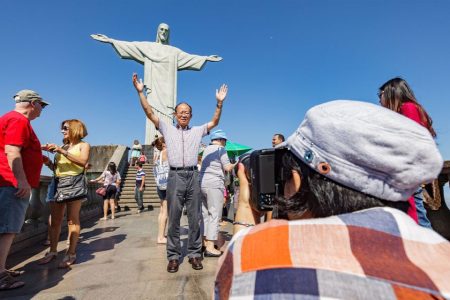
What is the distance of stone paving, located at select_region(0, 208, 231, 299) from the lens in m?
2.72

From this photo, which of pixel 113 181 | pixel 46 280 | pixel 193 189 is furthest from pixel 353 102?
pixel 113 181

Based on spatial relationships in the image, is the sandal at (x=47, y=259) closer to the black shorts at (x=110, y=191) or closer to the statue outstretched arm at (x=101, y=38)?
the black shorts at (x=110, y=191)

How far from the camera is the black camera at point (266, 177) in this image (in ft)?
3.65

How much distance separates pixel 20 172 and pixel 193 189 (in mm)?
1783

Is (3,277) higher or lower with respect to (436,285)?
lower

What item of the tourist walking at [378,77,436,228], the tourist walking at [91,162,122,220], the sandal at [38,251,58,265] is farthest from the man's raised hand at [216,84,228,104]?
the tourist walking at [91,162,122,220]

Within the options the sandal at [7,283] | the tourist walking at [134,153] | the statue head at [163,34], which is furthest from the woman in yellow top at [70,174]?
the statue head at [163,34]

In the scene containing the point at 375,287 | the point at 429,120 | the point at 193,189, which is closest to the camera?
the point at 375,287

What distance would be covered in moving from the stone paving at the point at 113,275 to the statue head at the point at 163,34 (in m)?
17.7

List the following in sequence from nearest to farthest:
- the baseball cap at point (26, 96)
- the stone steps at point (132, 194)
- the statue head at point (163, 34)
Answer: the baseball cap at point (26, 96), the stone steps at point (132, 194), the statue head at point (163, 34)

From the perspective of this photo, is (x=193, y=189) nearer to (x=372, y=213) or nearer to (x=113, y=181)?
(x=372, y=213)

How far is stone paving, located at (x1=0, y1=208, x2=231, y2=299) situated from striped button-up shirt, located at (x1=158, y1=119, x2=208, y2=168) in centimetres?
125

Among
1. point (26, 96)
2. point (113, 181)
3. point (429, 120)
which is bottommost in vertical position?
point (113, 181)

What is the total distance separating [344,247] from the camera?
683mm
